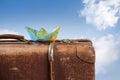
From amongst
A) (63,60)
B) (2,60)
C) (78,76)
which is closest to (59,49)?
(63,60)

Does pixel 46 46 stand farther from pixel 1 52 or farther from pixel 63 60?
pixel 1 52

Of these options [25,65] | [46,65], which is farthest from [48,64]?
[25,65]

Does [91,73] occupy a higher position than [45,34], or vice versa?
[45,34]

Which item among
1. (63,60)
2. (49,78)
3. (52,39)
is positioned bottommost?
(49,78)

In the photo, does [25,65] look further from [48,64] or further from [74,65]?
[74,65]

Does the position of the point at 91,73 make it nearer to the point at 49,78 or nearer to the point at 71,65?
the point at 71,65

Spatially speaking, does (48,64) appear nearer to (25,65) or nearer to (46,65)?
(46,65)

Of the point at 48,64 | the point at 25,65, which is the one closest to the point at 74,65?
the point at 48,64

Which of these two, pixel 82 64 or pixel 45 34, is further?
pixel 45 34
